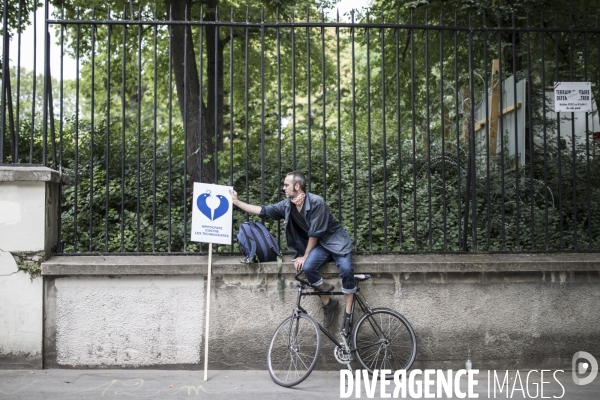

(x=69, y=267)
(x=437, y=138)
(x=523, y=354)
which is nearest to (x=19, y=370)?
(x=69, y=267)

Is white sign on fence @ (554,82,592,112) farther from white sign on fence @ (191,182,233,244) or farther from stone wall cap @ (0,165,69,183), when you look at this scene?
stone wall cap @ (0,165,69,183)

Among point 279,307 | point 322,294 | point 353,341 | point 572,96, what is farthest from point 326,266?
point 572,96

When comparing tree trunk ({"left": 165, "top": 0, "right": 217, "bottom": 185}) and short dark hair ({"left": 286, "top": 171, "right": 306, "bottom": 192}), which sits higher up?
tree trunk ({"left": 165, "top": 0, "right": 217, "bottom": 185})

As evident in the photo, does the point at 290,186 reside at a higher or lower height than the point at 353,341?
higher

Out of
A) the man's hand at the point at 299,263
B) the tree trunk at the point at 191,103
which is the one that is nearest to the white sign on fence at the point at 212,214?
the man's hand at the point at 299,263

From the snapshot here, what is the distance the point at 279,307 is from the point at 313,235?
882mm

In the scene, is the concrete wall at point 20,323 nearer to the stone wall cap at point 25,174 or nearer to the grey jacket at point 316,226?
the stone wall cap at point 25,174

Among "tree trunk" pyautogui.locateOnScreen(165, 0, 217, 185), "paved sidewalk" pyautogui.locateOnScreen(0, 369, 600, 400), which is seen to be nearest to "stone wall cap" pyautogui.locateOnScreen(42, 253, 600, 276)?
"paved sidewalk" pyautogui.locateOnScreen(0, 369, 600, 400)

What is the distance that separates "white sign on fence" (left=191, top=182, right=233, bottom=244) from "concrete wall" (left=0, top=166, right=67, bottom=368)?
61.5 inches

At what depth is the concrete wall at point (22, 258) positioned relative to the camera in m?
5.95

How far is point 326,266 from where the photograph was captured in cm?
615

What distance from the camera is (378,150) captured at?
11.3 metres

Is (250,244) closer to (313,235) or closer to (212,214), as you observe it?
(212,214)

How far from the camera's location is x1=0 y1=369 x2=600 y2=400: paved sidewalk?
529 centimetres
